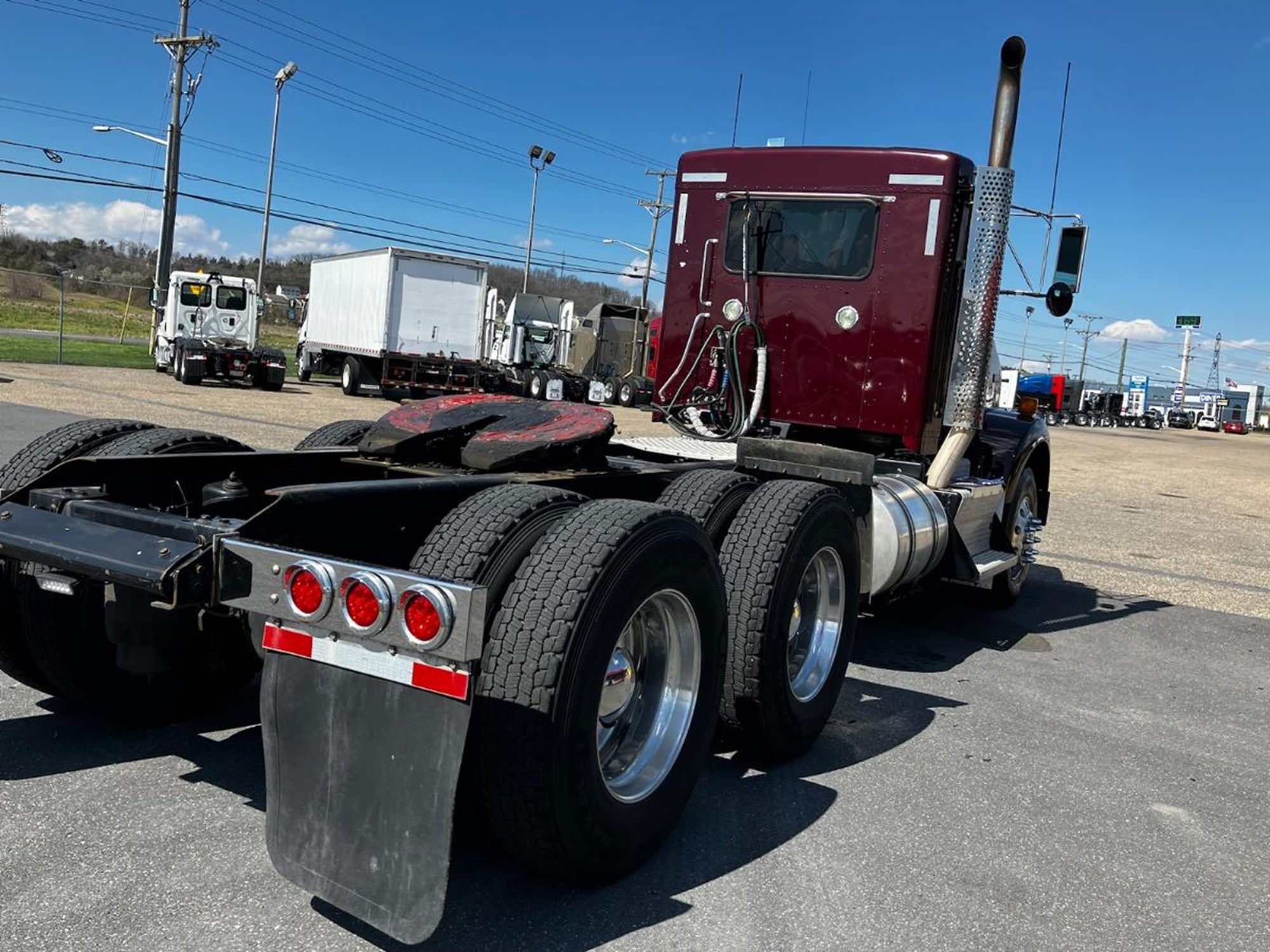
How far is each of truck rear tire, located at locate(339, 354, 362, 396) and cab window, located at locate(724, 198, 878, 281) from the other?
23599 millimetres

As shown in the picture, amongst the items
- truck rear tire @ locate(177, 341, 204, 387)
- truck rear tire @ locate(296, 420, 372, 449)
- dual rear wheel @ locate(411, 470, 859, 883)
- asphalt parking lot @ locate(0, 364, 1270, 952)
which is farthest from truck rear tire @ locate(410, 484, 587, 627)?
truck rear tire @ locate(177, 341, 204, 387)

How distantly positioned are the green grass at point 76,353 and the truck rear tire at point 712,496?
1038 inches

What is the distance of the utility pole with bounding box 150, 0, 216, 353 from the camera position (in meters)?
34.0

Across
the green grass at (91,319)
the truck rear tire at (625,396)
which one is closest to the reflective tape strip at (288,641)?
the truck rear tire at (625,396)

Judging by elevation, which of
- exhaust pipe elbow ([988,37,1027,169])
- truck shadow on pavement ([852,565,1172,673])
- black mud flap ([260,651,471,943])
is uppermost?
exhaust pipe elbow ([988,37,1027,169])

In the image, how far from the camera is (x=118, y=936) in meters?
2.60

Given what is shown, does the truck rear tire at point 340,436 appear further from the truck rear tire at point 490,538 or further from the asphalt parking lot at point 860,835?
the truck rear tire at point 490,538

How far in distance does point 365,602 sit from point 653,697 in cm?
123

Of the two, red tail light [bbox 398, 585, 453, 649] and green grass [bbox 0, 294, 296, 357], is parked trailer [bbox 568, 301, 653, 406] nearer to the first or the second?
green grass [bbox 0, 294, 296, 357]

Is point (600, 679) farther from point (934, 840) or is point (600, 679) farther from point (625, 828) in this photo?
point (934, 840)

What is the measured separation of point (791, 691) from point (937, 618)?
357cm

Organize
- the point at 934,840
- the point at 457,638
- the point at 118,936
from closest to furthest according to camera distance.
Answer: the point at 457,638
the point at 118,936
the point at 934,840

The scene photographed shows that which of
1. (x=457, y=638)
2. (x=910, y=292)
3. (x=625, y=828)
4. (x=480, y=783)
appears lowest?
(x=625, y=828)

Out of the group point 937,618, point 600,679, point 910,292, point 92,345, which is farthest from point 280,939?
point 92,345
